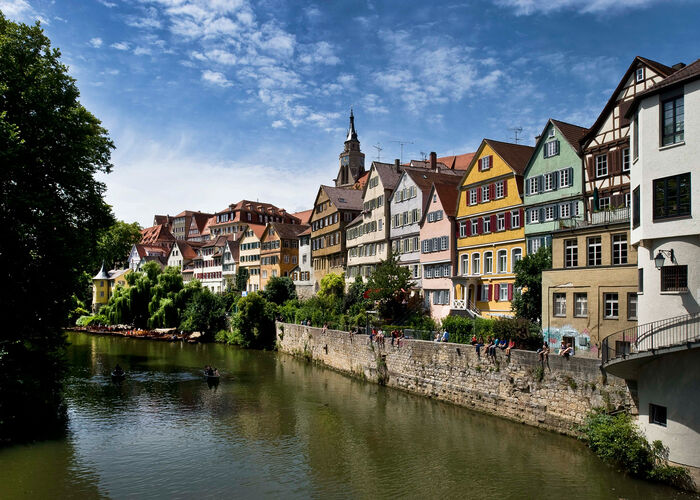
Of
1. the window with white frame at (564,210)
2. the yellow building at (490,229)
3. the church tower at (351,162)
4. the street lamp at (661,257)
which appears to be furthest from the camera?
the church tower at (351,162)

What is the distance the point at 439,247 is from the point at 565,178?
466 inches

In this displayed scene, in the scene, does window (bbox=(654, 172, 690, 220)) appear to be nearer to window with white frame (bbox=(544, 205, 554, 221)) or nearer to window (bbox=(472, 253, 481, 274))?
window with white frame (bbox=(544, 205, 554, 221))

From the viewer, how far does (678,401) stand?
50.7 ft

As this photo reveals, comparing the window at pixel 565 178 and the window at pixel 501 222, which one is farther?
the window at pixel 501 222

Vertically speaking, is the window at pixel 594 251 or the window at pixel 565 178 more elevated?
the window at pixel 565 178

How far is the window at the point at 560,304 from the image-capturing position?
964 inches

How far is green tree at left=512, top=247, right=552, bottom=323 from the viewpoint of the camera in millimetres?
27922

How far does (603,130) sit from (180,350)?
40114mm

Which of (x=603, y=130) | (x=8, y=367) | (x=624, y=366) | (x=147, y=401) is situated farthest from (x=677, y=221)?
(x=147, y=401)

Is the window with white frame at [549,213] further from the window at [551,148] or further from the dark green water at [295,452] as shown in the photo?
the dark green water at [295,452]

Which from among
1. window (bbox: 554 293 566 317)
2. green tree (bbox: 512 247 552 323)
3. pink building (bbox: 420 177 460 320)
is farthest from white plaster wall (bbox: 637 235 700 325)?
pink building (bbox: 420 177 460 320)

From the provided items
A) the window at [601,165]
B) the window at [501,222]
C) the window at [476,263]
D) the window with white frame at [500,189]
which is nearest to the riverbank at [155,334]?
the window at [476,263]

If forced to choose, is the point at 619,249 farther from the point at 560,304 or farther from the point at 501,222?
the point at 501,222

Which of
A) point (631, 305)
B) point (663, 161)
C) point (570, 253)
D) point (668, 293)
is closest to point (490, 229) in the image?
point (570, 253)
